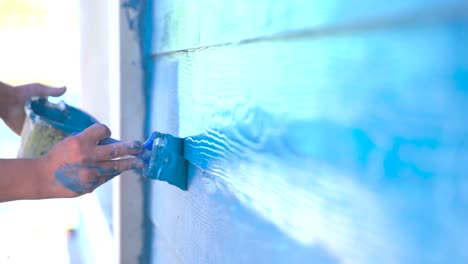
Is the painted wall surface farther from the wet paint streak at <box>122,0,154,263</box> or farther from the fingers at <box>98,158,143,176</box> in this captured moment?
the wet paint streak at <box>122,0,154,263</box>

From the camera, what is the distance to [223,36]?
33.8 inches

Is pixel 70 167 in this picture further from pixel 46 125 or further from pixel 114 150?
pixel 46 125

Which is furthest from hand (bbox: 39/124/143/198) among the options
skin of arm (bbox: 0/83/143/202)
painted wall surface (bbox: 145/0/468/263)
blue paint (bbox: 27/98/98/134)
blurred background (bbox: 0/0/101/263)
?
blurred background (bbox: 0/0/101/263)

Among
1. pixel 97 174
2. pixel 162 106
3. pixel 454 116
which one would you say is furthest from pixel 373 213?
pixel 162 106

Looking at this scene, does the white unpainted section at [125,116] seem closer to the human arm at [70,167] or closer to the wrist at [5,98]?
the wrist at [5,98]

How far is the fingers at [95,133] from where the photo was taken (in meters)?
1.03

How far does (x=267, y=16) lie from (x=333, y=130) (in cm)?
22

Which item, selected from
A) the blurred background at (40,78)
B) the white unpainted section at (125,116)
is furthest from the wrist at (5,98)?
the blurred background at (40,78)

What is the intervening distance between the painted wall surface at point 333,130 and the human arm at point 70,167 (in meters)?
0.19

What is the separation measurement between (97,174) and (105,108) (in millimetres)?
1805

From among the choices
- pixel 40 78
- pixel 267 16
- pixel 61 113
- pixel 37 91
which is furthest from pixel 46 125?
pixel 40 78

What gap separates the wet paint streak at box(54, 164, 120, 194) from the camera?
3.45ft

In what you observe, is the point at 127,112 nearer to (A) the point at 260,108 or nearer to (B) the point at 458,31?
(A) the point at 260,108

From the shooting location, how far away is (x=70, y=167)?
41.4 inches
